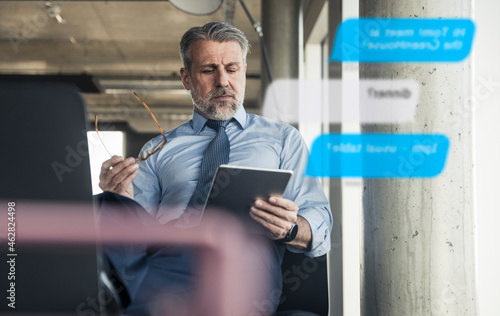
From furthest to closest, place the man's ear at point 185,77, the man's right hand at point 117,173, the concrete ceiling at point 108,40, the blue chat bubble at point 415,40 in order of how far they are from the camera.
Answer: the concrete ceiling at point 108,40 → the man's ear at point 185,77 → the blue chat bubble at point 415,40 → the man's right hand at point 117,173

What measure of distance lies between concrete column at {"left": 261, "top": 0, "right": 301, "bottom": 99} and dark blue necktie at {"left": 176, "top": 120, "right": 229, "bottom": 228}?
3.48 meters

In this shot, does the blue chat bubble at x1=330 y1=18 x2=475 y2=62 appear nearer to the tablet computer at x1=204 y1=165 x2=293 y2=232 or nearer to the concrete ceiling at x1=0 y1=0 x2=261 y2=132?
the tablet computer at x1=204 y1=165 x2=293 y2=232

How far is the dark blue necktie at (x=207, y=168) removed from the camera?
1.62 m

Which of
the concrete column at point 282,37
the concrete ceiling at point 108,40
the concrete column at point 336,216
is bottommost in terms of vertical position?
the concrete column at point 336,216

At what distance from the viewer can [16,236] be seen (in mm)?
770

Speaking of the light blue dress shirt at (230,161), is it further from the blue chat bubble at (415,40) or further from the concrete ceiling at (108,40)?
the concrete ceiling at (108,40)

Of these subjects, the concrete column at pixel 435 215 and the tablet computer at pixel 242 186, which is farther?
the concrete column at pixel 435 215

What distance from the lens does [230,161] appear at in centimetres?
176

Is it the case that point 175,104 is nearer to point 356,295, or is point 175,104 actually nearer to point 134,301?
point 356,295

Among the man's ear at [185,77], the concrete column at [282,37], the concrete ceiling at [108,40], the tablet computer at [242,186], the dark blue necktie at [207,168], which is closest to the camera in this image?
the tablet computer at [242,186]

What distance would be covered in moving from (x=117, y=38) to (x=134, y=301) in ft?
26.3

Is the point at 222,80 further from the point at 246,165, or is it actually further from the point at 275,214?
the point at 275,214

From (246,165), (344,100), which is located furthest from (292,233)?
(344,100)

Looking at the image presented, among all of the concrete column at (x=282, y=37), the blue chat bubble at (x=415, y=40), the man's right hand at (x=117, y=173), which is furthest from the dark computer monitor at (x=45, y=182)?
the concrete column at (x=282, y=37)
